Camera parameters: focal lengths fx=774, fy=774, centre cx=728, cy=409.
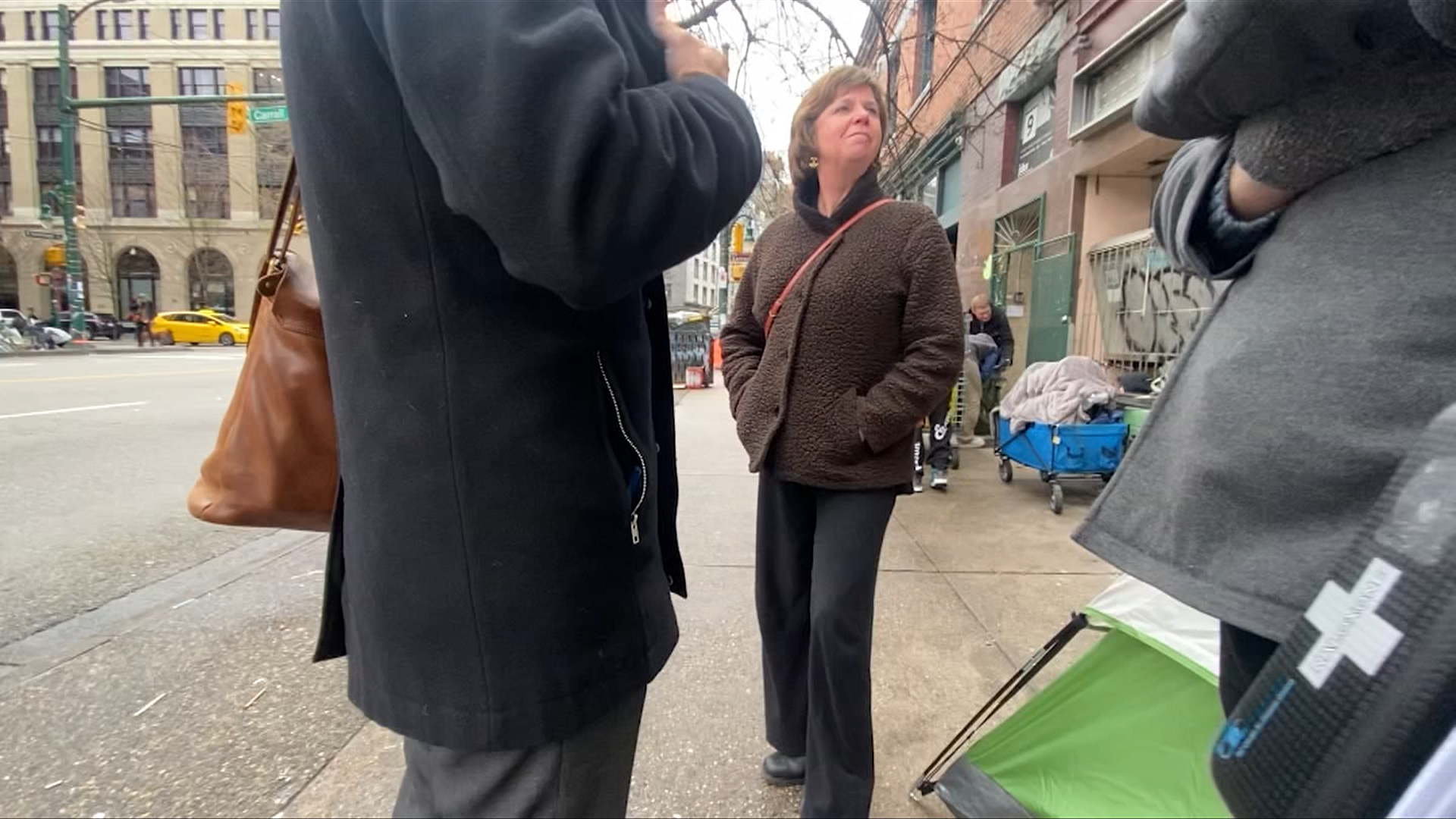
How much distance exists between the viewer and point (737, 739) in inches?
95.2

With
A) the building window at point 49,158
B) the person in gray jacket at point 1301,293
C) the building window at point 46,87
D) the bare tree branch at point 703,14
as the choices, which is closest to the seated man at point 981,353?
the bare tree branch at point 703,14

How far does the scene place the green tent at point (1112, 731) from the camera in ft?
5.74

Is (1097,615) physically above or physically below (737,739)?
above

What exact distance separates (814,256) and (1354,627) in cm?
150

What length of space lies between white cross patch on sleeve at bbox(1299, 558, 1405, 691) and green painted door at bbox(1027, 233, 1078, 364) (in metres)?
8.60

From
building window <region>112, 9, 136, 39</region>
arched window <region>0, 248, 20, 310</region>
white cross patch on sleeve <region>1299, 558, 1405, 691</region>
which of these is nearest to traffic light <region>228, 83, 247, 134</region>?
white cross patch on sleeve <region>1299, 558, 1405, 691</region>

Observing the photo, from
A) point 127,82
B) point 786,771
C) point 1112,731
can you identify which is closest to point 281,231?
point 786,771

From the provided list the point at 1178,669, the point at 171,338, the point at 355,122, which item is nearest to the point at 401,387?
the point at 355,122

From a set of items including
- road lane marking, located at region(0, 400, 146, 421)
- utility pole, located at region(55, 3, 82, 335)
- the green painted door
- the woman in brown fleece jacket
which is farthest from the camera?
utility pole, located at region(55, 3, 82, 335)

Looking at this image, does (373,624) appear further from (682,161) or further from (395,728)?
(682,161)

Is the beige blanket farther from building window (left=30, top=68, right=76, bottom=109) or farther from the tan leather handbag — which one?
building window (left=30, top=68, right=76, bottom=109)

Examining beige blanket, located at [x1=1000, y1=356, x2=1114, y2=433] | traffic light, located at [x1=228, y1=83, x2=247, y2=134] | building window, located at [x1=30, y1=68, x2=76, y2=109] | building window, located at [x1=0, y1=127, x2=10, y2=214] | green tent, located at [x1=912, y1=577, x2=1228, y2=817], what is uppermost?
building window, located at [x1=30, y1=68, x2=76, y2=109]

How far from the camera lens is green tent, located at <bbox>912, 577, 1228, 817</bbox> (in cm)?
175

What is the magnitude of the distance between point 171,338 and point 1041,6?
35896 mm
